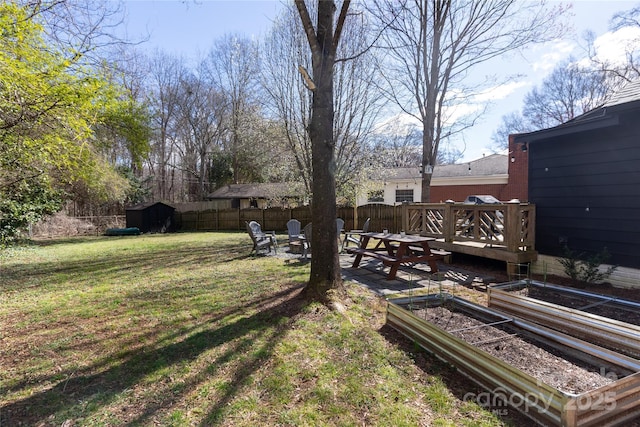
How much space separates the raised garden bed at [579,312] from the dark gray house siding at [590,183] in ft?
5.10

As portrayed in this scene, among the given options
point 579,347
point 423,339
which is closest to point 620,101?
point 579,347

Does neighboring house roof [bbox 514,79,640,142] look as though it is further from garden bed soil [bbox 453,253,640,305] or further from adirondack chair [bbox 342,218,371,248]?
adirondack chair [bbox 342,218,371,248]

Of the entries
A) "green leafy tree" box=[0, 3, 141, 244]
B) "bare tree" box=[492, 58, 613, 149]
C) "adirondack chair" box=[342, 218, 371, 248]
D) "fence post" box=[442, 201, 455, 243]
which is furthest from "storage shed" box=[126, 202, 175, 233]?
"bare tree" box=[492, 58, 613, 149]

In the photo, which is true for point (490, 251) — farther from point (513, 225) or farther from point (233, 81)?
point (233, 81)

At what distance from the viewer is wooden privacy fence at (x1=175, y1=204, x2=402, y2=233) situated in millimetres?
15375

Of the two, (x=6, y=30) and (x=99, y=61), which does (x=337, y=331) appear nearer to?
(x=6, y=30)

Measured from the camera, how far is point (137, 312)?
400 centimetres

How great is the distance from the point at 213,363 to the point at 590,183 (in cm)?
628

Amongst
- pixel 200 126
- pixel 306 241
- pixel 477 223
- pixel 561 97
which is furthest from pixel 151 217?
pixel 561 97

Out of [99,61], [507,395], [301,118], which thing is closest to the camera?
[507,395]

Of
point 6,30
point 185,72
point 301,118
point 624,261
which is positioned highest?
point 185,72

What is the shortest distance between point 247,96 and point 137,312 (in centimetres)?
1936

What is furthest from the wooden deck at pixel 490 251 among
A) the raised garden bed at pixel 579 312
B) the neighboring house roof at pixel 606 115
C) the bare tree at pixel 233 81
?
the bare tree at pixel 233 81

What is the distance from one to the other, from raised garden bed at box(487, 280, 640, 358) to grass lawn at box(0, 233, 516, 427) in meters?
1.44
